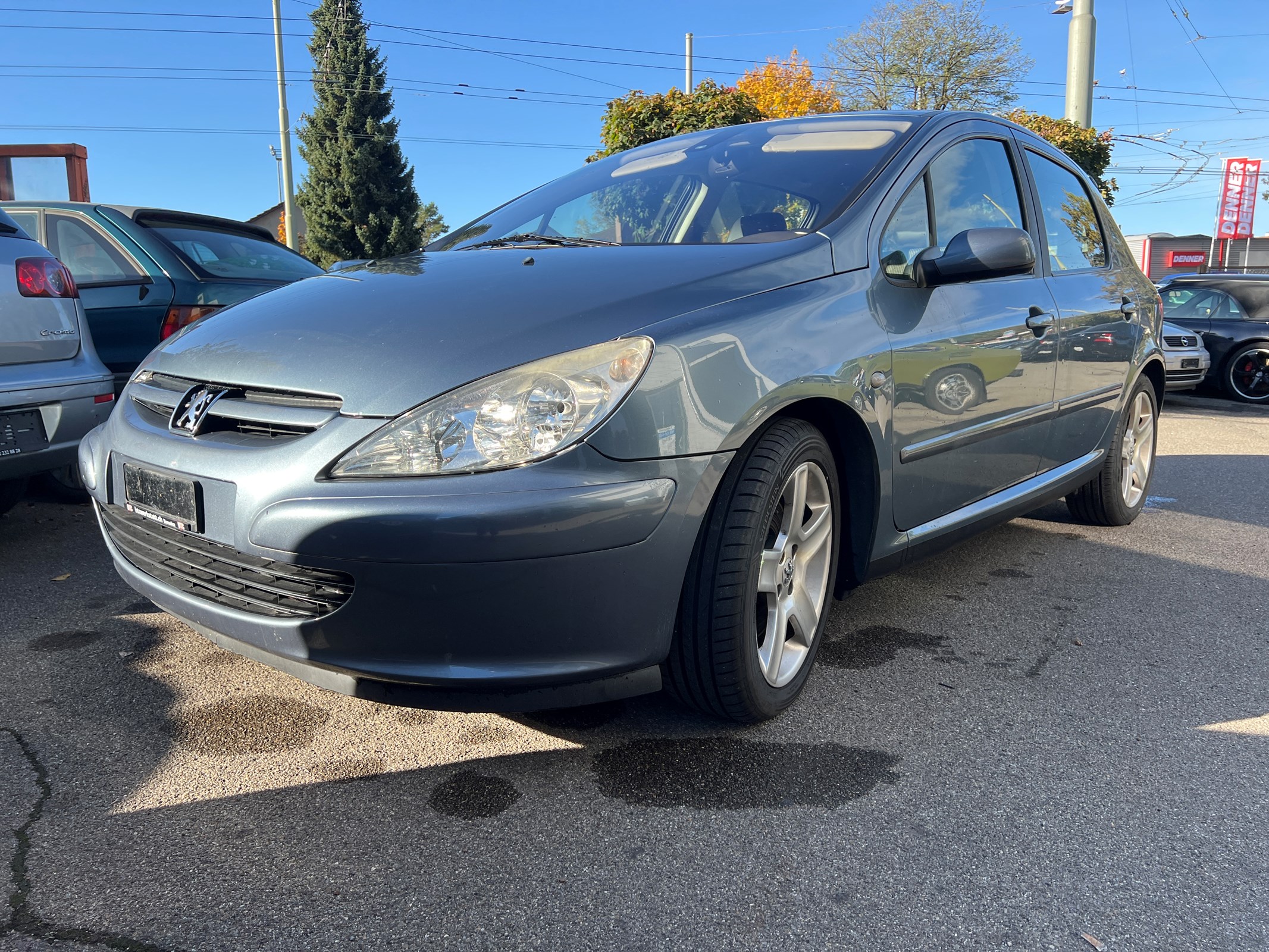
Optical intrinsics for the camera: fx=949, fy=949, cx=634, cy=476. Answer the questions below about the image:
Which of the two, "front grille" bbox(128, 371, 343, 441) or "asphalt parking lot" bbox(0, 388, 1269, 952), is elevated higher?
"front grille" bbox(128, 371, 343, 441)

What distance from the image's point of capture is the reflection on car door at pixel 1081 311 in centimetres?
343

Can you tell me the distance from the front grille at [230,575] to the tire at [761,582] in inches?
29.0

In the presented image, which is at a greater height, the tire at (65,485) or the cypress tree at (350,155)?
the cypress tree at (350,155)

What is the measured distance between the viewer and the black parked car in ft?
34.9

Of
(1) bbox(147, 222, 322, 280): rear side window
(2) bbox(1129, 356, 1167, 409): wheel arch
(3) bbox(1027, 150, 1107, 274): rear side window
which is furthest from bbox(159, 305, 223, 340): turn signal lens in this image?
(2) bbox(1129, 356, 1167, 409): wheel arch

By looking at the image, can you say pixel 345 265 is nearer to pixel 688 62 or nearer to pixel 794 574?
pixel 794 574

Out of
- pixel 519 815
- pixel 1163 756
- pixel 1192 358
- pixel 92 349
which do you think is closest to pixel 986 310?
pixel 1163 756

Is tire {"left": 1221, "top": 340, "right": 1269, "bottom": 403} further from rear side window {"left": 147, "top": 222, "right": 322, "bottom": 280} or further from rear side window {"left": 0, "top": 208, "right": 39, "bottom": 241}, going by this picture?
rear side window {"left": 0, "top": 208, "right": 39, "bottom": 241}

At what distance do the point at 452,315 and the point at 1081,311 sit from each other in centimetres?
252

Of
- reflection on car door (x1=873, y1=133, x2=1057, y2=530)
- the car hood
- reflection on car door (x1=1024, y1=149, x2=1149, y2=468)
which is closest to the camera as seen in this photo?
the car hood

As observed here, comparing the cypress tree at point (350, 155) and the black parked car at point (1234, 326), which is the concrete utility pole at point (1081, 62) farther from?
the cypress tree at point (350, 155)

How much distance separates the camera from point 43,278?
138 inches

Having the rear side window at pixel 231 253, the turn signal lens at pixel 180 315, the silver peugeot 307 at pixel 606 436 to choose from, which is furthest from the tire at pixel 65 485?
the silver peugeot 307 at pixel 606 436

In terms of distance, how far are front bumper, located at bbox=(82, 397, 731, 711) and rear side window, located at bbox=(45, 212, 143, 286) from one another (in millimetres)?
3026
